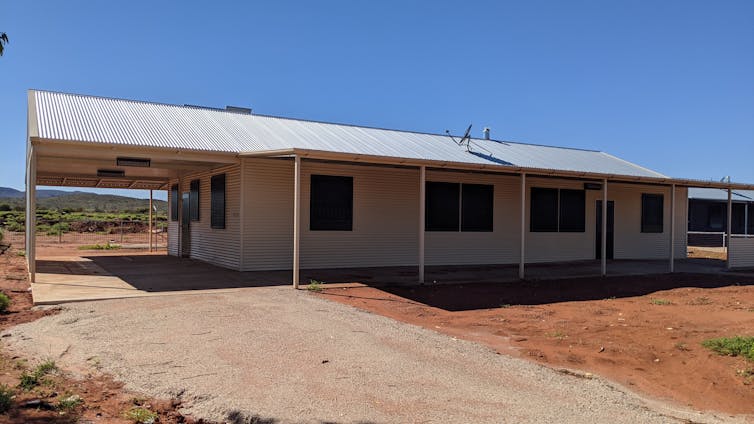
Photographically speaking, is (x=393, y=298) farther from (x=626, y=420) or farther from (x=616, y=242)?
(x=616, y=242)

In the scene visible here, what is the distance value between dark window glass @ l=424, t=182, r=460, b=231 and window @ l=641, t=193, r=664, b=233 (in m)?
7.78

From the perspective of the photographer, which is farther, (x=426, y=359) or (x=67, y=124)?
(x=67, y=124)

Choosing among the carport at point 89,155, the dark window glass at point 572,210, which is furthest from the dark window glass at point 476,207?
the carport at point 89,155

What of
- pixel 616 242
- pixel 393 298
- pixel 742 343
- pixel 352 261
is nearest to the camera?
pixel 742 343

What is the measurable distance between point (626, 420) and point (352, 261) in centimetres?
1098

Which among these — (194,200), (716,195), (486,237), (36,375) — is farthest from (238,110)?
(716,195)

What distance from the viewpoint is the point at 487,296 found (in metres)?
11.2

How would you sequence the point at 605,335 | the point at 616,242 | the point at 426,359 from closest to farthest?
1. the point at 426,359
2. the point at 605,335
3. the point at 616,242

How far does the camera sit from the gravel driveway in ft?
15.9

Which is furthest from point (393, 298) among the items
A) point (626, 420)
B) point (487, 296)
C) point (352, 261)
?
point (626, 420)

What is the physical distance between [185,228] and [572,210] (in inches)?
487

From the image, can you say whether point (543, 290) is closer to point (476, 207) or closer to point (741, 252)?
point (476, 207)

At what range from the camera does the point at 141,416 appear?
4.59 m

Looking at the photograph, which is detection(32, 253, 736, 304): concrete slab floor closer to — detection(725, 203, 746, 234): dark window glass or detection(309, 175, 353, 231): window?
detection(309, 175, 353, 231): window
